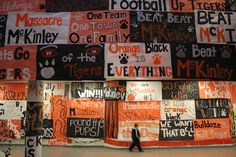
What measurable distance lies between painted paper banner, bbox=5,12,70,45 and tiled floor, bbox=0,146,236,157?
5.19 meters

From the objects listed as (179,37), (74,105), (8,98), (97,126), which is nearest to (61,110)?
(74,105)

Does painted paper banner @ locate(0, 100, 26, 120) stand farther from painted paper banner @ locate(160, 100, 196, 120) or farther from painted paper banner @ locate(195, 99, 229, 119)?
painted paper banner @ locate(195, 99, 229, 119)

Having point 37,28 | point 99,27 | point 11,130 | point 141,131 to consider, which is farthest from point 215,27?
point 11,130

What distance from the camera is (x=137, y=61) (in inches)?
211

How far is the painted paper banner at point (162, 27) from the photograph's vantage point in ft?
18.1

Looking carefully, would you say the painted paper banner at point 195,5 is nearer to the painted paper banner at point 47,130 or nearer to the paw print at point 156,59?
the paw print at point 156,59

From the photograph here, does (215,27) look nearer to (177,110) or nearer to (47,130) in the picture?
(177,110)

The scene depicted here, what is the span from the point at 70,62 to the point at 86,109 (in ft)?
15.2

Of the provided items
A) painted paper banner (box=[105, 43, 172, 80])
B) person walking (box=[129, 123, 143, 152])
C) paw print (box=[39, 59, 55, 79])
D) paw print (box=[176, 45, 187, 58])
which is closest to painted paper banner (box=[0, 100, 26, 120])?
person walking (box=[129, 123, 143, 152])

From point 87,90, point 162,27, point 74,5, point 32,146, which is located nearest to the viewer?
point 162,27

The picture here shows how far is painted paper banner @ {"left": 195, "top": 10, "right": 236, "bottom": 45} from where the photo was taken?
18.3 ft

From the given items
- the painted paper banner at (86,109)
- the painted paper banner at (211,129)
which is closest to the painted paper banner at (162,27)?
the painted paper banner at (86,109)

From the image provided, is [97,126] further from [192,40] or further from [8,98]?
[192,40]

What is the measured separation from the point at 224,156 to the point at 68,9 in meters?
7.33
